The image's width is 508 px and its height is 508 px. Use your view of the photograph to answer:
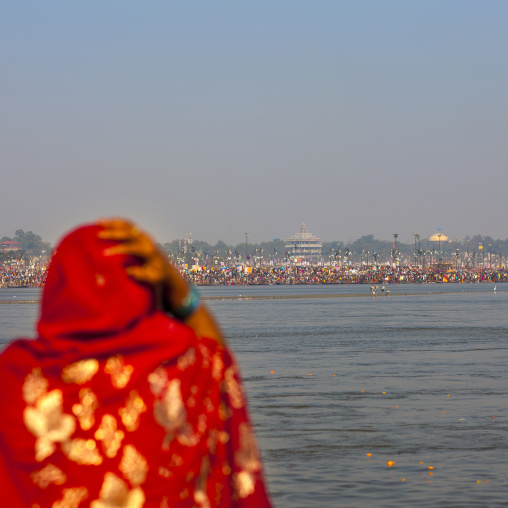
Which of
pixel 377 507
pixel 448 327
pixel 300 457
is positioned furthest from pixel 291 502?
pixel 448 327

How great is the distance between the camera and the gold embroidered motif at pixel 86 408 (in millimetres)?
2705

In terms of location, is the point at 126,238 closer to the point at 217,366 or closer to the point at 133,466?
the point at 217,366

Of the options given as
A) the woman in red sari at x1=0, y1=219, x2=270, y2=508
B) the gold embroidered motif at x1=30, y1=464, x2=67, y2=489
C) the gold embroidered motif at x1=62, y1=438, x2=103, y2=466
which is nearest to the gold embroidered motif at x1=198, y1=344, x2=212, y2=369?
the woman in red sari at x1=0, y1=219, x2=270, y2=508

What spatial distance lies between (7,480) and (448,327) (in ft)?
152

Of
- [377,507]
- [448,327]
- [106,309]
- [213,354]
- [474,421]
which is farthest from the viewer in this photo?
[448,327]

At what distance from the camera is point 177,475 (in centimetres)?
272

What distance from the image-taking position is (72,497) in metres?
2.70

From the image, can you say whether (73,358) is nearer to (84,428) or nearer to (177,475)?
(84,428)

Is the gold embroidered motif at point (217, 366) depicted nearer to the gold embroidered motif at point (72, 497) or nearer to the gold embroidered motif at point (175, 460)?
the gold embroidered motif at point (175, 460)

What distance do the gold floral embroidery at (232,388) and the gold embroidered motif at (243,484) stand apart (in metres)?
0.18

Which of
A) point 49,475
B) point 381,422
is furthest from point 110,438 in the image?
point 381,422

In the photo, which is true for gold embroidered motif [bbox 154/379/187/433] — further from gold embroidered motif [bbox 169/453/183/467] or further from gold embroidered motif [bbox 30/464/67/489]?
gold embroidered motif [bbox 30/464/67/489]

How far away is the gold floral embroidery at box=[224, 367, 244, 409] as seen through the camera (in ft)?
9.25

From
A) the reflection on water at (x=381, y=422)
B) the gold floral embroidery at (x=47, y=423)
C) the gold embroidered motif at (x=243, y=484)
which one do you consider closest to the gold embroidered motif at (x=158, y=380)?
the gold floral embroidery at (x=47, y=423)
